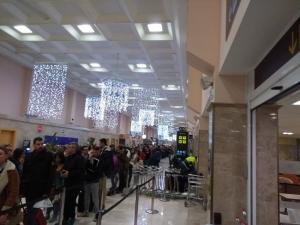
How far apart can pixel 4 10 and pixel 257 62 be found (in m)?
6.62

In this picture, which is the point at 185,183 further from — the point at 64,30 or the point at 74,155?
the point at 64,30

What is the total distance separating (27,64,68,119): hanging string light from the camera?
1119cm

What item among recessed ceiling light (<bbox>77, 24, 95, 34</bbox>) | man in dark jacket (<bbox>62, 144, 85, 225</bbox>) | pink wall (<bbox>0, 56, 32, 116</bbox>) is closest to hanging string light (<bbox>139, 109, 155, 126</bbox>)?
pink wall (<bbox>0, 56, 32, 116</bbox>)

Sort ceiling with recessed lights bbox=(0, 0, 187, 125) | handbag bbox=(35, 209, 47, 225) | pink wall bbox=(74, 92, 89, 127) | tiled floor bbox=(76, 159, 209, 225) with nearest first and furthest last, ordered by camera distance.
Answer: handbag bbox=(35, 209, 47, 225), tiled floor bbox=(76, 159, 209, 225), ceiling with recessed lights bbox=(0, 0, 187, 125), pink wall bbox=(74, 92, 89, 127)

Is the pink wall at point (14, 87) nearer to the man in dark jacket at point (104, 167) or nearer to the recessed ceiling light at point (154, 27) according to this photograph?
the man in dark jacket at point (104, 167)

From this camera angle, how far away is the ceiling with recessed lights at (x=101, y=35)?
7098 mm

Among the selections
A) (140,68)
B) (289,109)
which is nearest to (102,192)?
(289,109)

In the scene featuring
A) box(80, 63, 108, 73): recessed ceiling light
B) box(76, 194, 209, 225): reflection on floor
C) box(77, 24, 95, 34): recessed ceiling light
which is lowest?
box(76, 194, 209, 225): reflection on floor

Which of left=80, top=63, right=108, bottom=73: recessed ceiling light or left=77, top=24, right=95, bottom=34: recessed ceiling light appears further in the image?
left=80, top=63, right=108, bottom=73: recessed ceiling light

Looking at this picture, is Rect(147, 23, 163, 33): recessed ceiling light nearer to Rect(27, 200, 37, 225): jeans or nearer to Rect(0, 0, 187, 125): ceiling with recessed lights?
Rect(0, 0, 187, 125): ceiling with recessed lights

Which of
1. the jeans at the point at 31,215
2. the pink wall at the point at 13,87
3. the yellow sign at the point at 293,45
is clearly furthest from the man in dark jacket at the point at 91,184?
the pink wall at the point at 13,87

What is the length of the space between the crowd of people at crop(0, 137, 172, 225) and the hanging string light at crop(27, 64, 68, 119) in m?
4.51

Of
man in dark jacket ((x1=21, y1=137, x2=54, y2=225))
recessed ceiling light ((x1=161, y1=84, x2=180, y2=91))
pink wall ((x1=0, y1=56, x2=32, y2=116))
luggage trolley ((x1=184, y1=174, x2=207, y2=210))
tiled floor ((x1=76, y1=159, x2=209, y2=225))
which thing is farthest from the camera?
recessed ceiling light ((x1=161, y1=84, x2=180, y2=91))

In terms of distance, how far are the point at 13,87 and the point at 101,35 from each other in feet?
16.7
